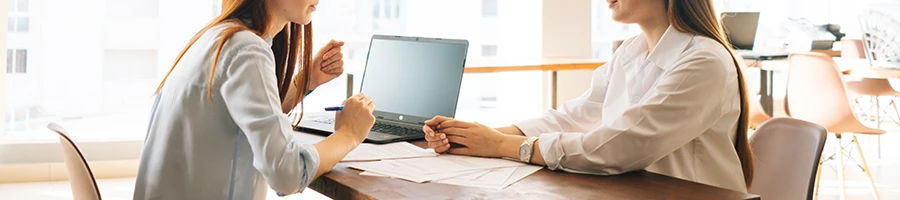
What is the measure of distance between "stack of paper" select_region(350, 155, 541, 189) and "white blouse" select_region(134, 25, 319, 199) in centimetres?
16

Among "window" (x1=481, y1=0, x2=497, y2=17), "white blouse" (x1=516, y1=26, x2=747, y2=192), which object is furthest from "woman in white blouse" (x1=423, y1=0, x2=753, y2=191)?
"window" (x1=481, y1=0, x2=497, y2=17)

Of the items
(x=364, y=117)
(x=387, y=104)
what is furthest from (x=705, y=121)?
(x=387, y=104)

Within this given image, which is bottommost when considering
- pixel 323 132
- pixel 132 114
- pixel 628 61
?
pixel 132 114

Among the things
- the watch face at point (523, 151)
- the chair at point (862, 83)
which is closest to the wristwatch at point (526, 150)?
the watch face at point (523, 151)

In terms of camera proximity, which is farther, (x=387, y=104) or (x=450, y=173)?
(x=387, y=104)

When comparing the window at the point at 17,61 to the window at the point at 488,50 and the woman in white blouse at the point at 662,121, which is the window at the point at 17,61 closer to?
the window at the point at 488,50

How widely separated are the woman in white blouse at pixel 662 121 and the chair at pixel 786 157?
73 millimetres

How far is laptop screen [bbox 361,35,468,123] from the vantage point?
2248mm

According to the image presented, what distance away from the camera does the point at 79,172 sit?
5.26 feet

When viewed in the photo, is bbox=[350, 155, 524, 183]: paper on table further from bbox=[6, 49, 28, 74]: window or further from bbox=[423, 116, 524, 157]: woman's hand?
bbox=[6, 49, 28, 74]: window

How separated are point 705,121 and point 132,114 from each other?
13.7 ft

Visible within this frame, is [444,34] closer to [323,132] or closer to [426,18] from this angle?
[426,18]

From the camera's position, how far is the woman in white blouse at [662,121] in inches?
68.2

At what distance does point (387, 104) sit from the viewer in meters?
2.41
